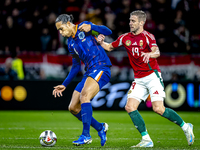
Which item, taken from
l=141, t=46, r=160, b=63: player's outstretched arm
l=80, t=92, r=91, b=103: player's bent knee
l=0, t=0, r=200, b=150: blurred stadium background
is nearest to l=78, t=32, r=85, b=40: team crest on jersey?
l=80, t=92, r=91, b=103: player's bent knee

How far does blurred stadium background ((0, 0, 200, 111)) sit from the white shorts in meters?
6.06

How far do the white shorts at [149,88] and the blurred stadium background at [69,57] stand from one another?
6.06 metres

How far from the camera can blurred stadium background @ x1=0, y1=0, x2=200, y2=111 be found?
38.0ft

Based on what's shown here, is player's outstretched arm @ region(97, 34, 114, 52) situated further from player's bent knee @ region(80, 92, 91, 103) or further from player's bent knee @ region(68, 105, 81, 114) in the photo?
player's bent knee @ region(68, 105, 81, 114)

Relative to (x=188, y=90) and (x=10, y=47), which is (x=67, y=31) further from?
(x=10, y=47)

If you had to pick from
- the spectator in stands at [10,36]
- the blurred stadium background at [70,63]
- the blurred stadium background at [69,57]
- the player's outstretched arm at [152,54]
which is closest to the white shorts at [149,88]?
the player's outstretched arm at [152,54]

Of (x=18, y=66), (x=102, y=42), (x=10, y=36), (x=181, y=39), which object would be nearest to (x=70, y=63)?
(x=18, y=66)

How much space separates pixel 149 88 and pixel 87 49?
1126 mm

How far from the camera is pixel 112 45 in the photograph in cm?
575

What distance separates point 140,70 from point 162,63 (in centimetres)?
630

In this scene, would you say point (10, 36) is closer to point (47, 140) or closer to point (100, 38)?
point (100, 38)

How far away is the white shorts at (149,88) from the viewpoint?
5.35 meters

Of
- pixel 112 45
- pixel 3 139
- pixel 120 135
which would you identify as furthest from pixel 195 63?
pixel 3 139

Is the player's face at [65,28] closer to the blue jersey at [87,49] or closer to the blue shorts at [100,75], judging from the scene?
the blue jersey at [87,49]
